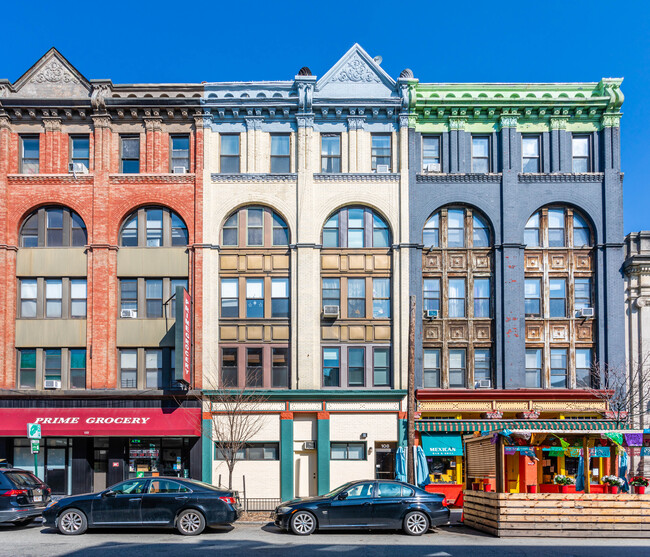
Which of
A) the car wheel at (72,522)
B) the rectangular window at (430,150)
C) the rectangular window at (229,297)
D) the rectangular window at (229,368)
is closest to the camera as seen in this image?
the car wheel at (72,522)

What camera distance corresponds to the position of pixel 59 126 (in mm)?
29844

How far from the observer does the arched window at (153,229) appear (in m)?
29.7

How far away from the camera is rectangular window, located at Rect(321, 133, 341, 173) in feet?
98.9

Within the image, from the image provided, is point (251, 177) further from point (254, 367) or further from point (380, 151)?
point (254, 367)

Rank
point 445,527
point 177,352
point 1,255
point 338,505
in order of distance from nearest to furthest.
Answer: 1. point 338,505
2. point 445,527
3. point 177,352
4. point 1,255

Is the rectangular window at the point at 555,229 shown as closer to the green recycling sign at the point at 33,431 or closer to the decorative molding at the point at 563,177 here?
the decorative molding at the point at 563,177

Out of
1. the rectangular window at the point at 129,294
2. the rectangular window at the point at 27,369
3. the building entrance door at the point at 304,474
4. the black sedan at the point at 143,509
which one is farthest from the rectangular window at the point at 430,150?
the rectangular window at the point at 27,369

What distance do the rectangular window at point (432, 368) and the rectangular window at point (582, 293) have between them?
6.17m

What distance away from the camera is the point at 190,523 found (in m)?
18.5

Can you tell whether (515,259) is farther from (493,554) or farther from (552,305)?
(493,554)

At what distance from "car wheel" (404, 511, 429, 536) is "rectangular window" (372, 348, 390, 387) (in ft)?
34.8

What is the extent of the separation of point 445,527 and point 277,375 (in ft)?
36.0

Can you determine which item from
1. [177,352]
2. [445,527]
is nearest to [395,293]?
[177,352]

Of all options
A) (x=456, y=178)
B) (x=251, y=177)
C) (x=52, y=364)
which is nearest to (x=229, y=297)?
(x=251, y=177)
